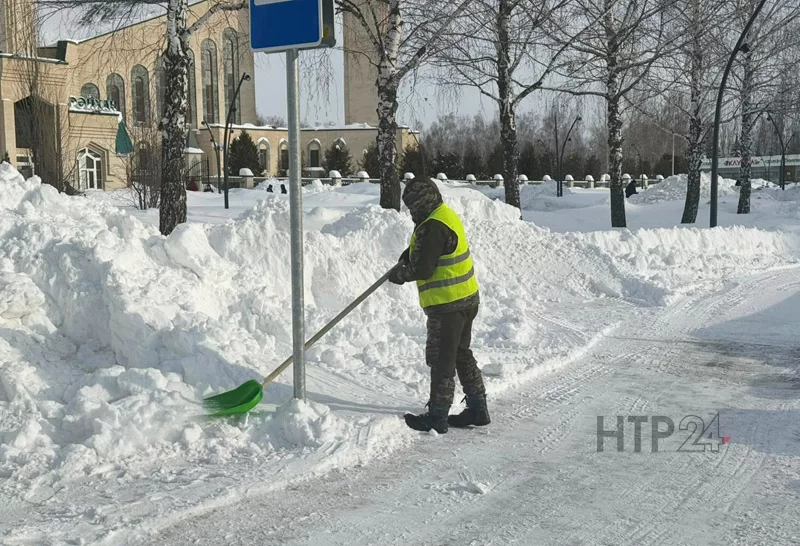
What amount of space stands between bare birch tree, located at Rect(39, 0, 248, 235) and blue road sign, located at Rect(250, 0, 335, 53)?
6429 mm

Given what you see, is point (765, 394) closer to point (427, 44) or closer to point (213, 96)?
point (427, 44)

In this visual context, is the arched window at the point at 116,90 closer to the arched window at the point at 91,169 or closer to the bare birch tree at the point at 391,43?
the arched window at the point at 91,169

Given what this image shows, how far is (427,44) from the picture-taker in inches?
459

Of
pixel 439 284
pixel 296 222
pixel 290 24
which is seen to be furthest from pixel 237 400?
pixel 290 24

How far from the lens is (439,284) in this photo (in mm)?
4770

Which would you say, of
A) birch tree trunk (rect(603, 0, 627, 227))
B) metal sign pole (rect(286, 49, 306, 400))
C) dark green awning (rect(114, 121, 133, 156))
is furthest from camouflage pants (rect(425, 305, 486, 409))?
dark green awning (rect(114, 121, 133, 156))

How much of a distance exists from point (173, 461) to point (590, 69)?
14.9 metres

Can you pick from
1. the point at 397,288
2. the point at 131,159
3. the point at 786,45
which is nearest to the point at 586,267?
the point at 397,288

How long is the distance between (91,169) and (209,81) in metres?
13.9

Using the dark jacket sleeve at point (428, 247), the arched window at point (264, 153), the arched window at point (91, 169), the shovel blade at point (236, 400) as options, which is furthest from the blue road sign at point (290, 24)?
the arched window at point (264, 153)

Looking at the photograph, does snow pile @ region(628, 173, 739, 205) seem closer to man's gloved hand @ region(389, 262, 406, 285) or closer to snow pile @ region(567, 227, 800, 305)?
snow pile @ region(567, 227, 800, 305)

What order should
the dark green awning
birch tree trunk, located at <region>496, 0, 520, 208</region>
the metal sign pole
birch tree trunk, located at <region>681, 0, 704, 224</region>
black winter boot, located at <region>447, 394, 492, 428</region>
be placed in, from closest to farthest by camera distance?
1. the metal sign pole
2. black winter boot, located at <region>447, 394, 492, 428</region>
3. birch tree trunk, located at <region>496, 0, 520, 208</region>
4. birch tree trunk, located at <region>681, 0, 704, 224</region>
5. the dark green awning

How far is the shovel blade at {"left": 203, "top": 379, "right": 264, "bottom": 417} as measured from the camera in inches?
183

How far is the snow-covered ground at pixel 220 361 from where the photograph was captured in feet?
12.5
